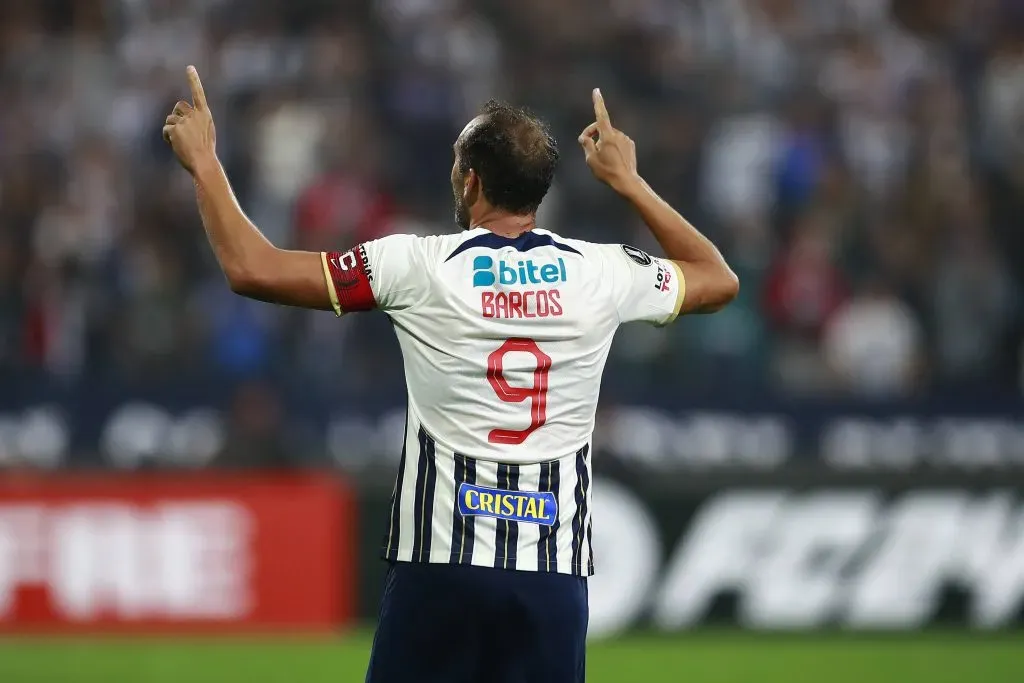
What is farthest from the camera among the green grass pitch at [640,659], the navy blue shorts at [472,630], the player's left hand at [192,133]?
the green grass pitch at [640,659]

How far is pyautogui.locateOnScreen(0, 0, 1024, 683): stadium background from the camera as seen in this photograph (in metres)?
11.5

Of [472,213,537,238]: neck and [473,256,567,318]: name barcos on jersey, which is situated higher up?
[472,213,537,238]: neck

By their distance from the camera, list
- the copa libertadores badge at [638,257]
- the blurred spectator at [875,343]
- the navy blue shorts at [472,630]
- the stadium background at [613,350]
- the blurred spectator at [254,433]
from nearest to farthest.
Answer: the navy blue shorts at [472,630] < the copa libertadores badge at [638,257] < the stadium background at [613,350] < the blurred spectator at [254,433] < the blurred spectator at [875,343]

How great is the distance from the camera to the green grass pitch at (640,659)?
9586mm

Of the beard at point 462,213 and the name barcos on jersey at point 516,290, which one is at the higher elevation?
the beard at point 462,213

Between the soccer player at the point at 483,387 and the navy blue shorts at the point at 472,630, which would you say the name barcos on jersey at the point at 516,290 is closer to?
the soccer player at the point at 483,387

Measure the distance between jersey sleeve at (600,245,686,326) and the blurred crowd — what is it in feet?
28.1

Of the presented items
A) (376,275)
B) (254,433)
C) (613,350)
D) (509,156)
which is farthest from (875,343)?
(376,275)

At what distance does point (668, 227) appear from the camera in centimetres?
434

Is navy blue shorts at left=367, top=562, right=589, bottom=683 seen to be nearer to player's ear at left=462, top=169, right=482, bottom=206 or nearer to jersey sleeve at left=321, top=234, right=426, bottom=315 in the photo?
jersey sleeve at left=321, top=234, right=426, bottom=315

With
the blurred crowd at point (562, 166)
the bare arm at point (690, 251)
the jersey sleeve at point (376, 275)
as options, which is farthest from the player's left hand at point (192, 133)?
the blurred crowd at point (562, 166)

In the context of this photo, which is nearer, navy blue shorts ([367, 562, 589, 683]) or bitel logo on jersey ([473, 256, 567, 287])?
navy blue shorts ([367, 562, 589, 683])

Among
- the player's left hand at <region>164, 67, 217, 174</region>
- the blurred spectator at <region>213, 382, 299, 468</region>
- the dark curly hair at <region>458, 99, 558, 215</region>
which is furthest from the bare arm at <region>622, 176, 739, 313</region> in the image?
the blurred spectator at <region>213, 382, 299, 468</region>

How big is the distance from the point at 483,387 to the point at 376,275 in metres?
0.37
